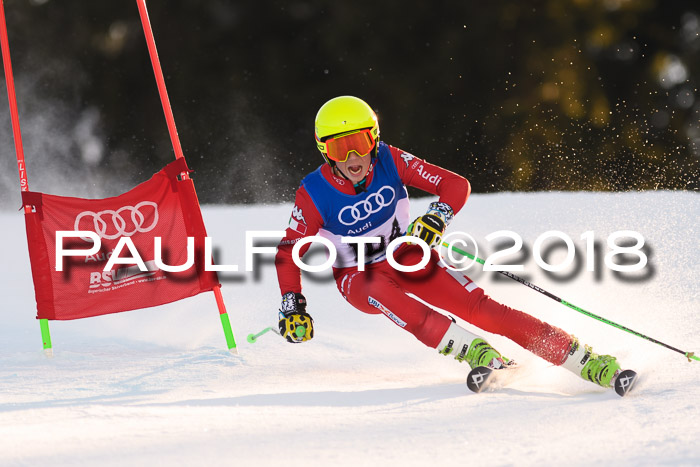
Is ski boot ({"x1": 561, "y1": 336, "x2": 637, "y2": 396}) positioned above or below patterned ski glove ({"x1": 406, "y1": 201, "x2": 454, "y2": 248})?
below

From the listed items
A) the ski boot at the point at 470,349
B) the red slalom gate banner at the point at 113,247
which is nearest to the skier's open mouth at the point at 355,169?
→ the ski boot at the point at 470,349

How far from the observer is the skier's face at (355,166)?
3844 millimetres

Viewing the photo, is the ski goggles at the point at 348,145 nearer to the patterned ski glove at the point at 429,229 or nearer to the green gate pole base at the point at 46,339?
the patterned ski glove at the point at 429,229

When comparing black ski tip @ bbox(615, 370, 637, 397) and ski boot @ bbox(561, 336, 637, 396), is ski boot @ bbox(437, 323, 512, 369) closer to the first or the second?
ski boot @ bbox(561, 336, 637, 396)

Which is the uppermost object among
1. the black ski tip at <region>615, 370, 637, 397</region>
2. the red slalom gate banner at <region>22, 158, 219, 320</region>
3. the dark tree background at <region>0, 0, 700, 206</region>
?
the dark tree background at <region>0, 0, 700, 206</region>

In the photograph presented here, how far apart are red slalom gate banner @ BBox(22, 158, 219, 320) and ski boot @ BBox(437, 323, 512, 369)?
1605mm

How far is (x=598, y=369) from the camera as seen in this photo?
3320 mm

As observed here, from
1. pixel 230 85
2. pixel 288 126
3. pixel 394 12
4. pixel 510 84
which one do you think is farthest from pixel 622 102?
pixel 230 85

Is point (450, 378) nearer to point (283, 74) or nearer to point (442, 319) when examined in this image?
point (442, 319)

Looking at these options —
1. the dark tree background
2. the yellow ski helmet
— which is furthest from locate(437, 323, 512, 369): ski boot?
the dark tree background

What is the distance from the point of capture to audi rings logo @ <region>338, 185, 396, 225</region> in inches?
154

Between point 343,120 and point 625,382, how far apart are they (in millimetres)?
1650

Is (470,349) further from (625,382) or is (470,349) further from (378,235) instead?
(378,235)

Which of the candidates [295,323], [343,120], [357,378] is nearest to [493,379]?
[357,378]
